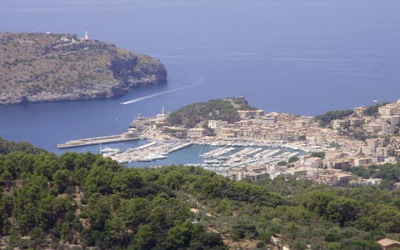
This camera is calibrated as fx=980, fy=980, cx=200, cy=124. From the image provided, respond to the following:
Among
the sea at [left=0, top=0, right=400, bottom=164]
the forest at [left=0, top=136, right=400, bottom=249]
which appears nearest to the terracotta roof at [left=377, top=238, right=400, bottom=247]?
the forest at [left=0, top=136, right=400, bottom=249]

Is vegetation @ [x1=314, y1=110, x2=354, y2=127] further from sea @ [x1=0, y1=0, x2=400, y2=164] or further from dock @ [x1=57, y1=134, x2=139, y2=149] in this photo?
dock @ [x1=57, y1=134, x2=139, y2=149]

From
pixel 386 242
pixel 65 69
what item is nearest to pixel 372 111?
pixel 65 69

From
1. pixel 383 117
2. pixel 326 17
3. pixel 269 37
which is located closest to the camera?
pixel 383 117

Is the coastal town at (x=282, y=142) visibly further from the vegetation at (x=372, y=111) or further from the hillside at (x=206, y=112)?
the hillside at (x=206, y=112)

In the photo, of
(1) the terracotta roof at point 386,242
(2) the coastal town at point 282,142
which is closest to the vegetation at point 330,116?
(2) the coastal town at point 282,142

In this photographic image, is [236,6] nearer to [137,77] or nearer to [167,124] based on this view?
[137,77]

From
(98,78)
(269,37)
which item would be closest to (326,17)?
(269,37)
